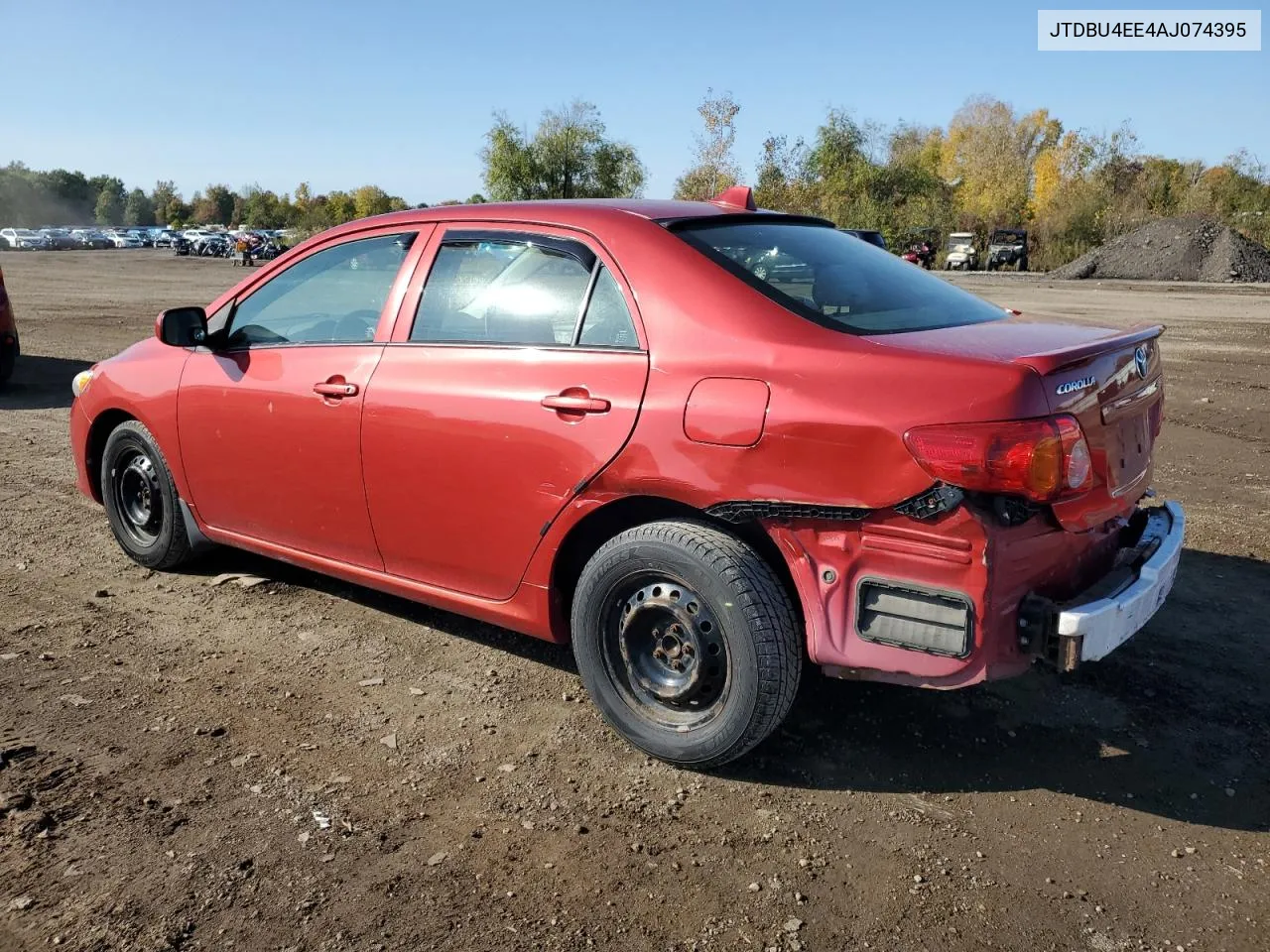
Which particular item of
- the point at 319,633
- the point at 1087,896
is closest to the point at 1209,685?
the point at 1087,896

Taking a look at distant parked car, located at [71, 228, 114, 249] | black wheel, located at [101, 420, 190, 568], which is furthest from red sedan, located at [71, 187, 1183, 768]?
distant parked car, located at [71, 228, 114, 249]

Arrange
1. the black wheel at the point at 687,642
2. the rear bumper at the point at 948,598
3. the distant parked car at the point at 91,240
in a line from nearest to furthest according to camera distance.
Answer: the rear bumper at the point at 948,598 < the black wheel at the point at 687,642 < the distant parked car at the point at 91,240

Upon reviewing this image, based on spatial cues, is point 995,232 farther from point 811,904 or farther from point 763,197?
point 811,904

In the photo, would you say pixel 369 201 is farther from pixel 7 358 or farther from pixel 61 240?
pixel 7 358

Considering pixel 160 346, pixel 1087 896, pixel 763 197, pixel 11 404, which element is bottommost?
pixel 1087 896

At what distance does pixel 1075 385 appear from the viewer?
9.13 feet

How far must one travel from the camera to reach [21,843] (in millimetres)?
2822

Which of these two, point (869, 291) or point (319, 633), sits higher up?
point (869, 291)

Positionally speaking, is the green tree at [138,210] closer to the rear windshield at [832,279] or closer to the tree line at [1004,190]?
the tree line at [1004,190]

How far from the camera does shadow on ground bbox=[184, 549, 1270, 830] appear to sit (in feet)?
10.4

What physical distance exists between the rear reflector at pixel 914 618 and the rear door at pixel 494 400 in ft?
2.95

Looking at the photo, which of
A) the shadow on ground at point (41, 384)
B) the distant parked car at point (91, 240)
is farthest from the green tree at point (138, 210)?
the shadow on ground at point (41, 384)

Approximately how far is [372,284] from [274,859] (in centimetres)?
220

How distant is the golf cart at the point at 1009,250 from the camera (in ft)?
161
